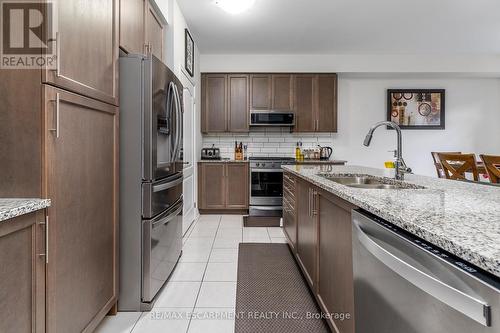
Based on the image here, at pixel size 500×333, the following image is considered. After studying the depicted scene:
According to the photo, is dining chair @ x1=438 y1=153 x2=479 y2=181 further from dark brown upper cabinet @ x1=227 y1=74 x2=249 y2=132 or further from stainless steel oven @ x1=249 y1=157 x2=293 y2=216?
dark brown upper cabinet @ x1=227 y1=74 x2=249 y2=132

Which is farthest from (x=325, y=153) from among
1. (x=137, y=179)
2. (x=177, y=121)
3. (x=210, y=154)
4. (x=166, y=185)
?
(x=137, y=179)

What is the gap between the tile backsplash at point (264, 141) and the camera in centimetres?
518

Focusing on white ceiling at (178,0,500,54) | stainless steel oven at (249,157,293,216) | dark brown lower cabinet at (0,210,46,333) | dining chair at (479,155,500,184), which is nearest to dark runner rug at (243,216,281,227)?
stainless steel oven at (249,157,293,216)

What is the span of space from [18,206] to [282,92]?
435 centimetres

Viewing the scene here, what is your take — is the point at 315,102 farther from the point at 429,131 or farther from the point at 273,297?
the point at 273,297

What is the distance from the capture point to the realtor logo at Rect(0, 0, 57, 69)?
1.11 metres

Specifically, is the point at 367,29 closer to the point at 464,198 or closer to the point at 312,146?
the point at 312,146

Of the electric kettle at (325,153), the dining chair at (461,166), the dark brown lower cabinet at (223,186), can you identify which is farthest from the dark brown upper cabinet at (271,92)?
the dining chair at (461,166)

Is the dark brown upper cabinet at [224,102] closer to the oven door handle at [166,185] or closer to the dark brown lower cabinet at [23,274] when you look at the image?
the oven door handle at [166,185]

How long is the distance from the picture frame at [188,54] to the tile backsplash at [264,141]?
1438mm

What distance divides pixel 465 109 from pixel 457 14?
2.46m

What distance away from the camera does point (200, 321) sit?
1760 millimetres

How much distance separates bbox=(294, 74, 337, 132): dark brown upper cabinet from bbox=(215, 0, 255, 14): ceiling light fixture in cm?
192

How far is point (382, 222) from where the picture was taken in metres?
0.96
